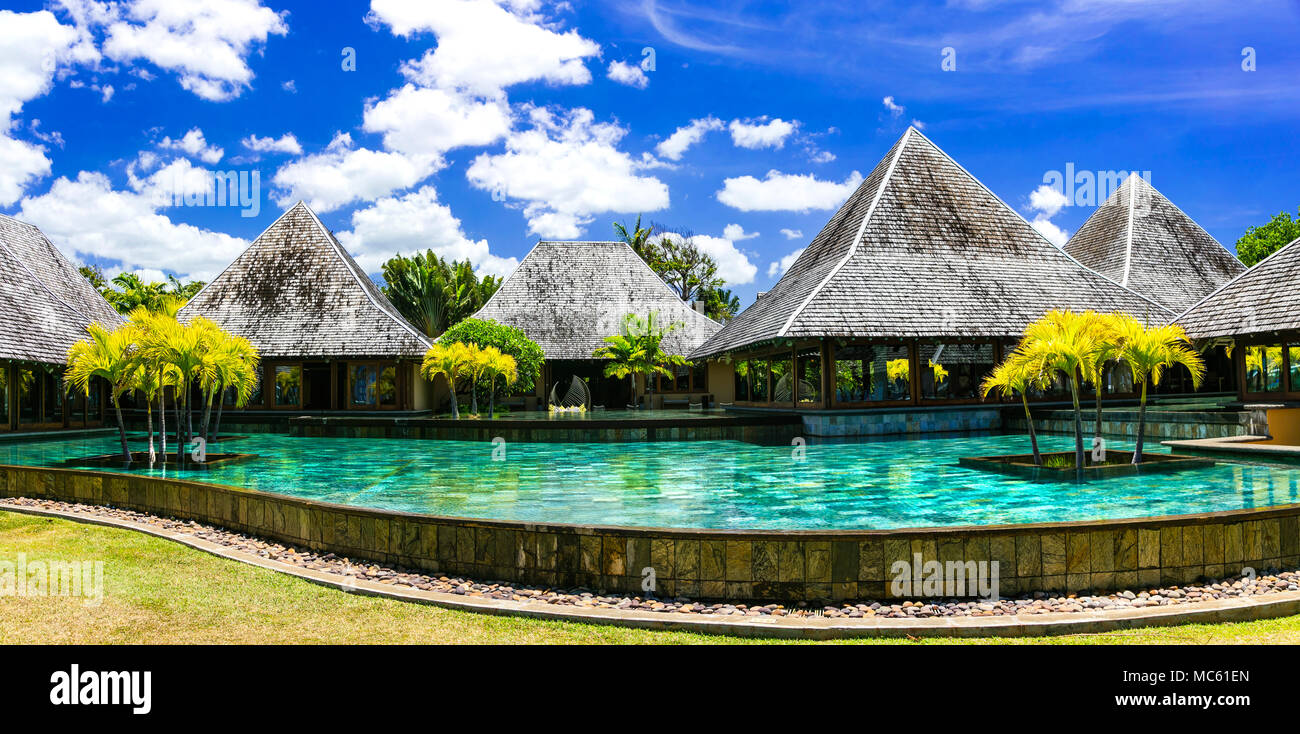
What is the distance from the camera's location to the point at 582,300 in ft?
107

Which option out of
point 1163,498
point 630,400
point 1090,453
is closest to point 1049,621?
point 1163,498

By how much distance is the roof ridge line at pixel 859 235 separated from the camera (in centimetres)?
1797

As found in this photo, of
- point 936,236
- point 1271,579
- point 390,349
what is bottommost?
point 1271,579

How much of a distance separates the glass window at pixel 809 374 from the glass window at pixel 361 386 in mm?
12869

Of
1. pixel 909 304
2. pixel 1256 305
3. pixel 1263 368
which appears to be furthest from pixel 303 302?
pixel 1263 368

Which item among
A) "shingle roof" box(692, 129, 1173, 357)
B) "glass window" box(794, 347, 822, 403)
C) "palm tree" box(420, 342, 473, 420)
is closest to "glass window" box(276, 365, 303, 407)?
"palm tree" box(420, 342, 473, 420)

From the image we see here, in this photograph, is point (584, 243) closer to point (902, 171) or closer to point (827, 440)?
point (902, 171)

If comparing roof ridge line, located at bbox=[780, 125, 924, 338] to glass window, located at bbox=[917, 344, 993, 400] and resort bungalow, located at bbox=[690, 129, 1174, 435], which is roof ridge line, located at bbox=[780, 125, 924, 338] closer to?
resort bungalow, located at bbox=[690, 129, 1174, 435]

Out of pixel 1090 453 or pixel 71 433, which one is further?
pixel 71 433

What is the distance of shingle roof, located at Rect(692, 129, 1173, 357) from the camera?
61.2 feet

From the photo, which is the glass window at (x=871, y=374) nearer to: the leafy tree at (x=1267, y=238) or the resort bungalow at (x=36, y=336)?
the resort bungalow at (x=36, y=336)

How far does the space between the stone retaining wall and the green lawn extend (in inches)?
27.5

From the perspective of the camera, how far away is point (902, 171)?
904 inches
